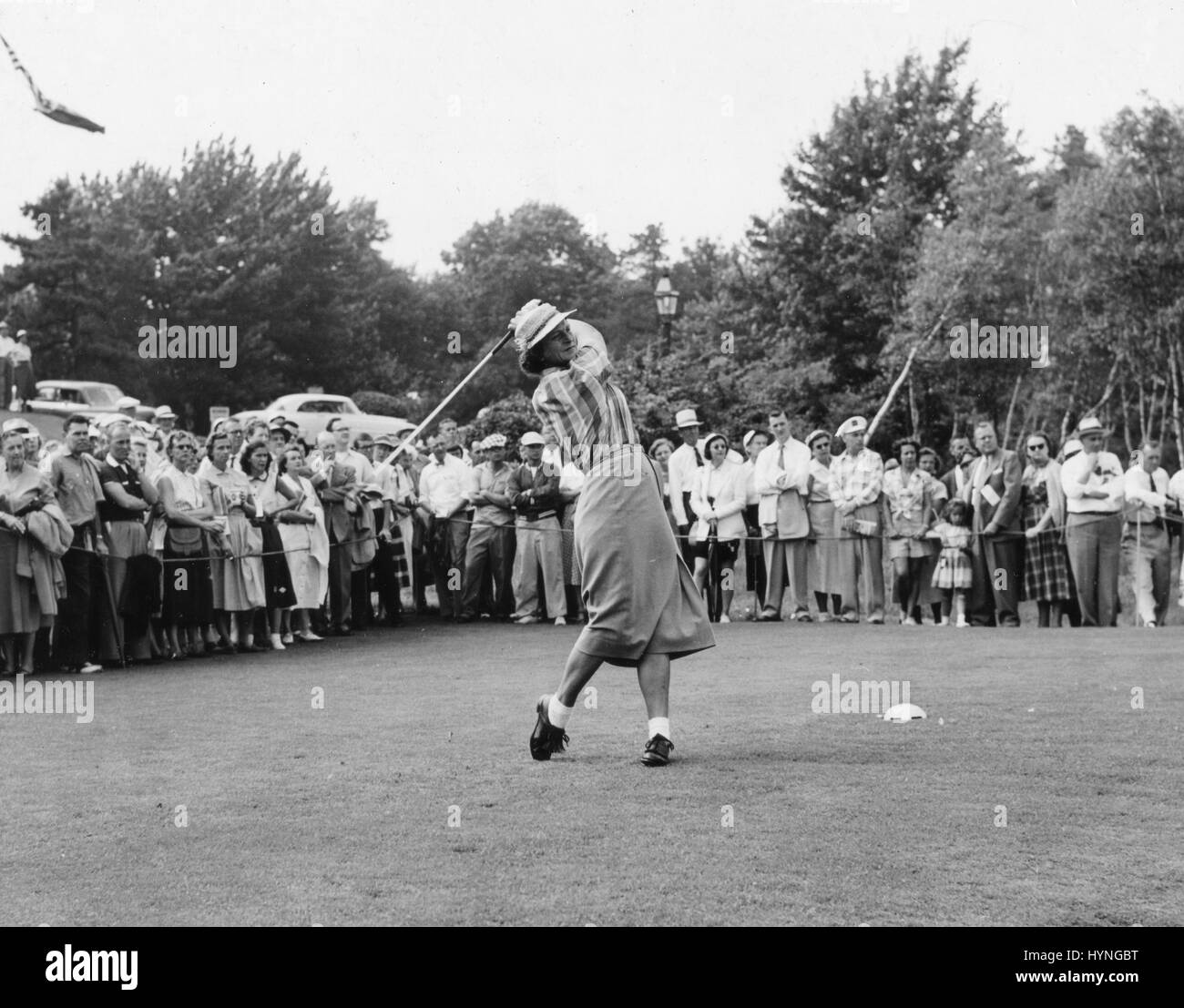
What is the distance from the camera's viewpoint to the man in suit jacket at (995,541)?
1795 centimetres

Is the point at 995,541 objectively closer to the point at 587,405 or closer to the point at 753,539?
the point at 753,539

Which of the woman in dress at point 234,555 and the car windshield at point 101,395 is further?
the car windshield at point 101,395

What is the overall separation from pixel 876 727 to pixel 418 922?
470cm

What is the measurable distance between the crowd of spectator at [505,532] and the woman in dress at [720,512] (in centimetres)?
2

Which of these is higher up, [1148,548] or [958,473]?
[958,473]

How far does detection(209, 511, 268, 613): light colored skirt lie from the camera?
1594 cm

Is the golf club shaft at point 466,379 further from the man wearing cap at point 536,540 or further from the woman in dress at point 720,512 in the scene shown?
the woman in dress at point 720,512

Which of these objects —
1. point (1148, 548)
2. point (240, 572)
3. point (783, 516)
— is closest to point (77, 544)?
point (240, 572)

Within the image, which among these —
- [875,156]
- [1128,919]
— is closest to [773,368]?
[875,156]

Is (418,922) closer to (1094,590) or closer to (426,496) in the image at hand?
(1094,590)

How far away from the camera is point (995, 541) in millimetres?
18016

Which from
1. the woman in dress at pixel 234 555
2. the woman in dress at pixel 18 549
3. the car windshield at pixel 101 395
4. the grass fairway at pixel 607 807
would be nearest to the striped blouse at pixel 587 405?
the grass fairway at pixel 607 807

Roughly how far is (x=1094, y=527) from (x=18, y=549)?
1094cm

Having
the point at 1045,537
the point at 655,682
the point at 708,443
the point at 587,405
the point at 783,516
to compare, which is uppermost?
the point at 708,443
